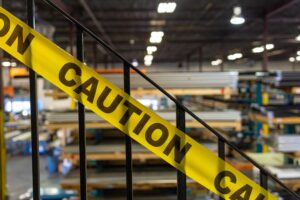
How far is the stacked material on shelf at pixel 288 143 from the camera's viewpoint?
5586 mm

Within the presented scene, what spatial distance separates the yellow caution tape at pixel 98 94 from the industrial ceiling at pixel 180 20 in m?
4.21

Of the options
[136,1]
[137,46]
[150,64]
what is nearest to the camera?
[136,1]

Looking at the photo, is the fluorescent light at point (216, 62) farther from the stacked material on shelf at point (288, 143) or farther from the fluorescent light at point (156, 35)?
the stacked material on shelf at point (288, 143)

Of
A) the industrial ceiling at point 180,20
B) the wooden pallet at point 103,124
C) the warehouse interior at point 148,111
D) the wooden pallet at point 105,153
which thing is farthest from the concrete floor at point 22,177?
the industrial ceiling at point 180,20

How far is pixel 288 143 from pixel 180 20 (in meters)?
5.90

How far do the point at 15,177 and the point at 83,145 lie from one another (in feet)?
33.3

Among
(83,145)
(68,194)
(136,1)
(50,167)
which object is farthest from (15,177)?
(83,145)

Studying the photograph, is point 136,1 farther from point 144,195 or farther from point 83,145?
point 83,145

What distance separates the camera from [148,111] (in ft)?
6.28

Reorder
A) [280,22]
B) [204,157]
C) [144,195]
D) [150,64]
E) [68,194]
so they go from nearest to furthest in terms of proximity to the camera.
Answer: [204,157], [144,195], [68,194], [280,22], [150,64]

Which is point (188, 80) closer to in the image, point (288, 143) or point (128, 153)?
point (288, 143)

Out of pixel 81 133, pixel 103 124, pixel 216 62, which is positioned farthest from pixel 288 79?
pixel 216 62

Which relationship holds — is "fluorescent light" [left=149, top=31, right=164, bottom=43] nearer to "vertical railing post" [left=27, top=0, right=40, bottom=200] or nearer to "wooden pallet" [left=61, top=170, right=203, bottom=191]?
"wooden pallet" [left=61, top=170, right=203, bottom=191]

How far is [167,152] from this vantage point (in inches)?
75.6
